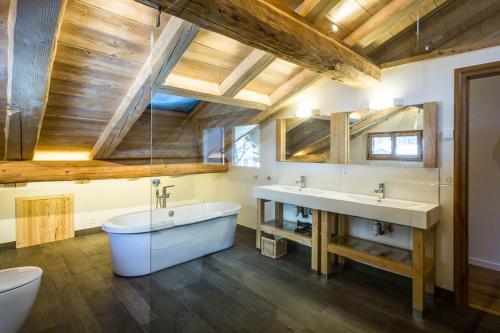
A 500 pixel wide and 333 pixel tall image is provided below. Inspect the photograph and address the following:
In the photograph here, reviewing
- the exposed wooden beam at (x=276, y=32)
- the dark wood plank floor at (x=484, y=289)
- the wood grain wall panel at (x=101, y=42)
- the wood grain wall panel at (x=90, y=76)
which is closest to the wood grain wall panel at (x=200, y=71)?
the wood grain wall panel at (x=101, y=42)

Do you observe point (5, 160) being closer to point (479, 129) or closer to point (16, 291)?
point (16, 291)

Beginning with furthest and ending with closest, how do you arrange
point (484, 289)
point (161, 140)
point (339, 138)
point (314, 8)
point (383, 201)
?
point (161, 140) → point (339, 138) → point (383, 201) → point (484, 289) → point (314, 8)

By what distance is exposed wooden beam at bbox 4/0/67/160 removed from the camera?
1.61 meters

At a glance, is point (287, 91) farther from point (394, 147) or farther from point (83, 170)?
point (83, 170)

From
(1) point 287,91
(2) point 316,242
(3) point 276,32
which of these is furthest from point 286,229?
(3) point 276,32

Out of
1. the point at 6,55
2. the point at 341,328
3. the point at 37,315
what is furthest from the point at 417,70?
the point at 37,315

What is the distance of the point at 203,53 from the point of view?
2.57 meters

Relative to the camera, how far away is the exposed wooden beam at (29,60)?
1609 millimetres

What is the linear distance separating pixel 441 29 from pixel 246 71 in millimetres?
1843

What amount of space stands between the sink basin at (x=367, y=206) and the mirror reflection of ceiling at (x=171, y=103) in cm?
140

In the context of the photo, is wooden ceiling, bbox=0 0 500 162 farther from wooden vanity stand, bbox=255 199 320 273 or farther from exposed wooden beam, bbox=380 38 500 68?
wooden vanity stand, bbox=255 199 320 273

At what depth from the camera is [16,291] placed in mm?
1813

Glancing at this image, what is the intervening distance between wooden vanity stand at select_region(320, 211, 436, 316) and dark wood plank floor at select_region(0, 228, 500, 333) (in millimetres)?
179

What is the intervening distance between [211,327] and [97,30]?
7.96ft
